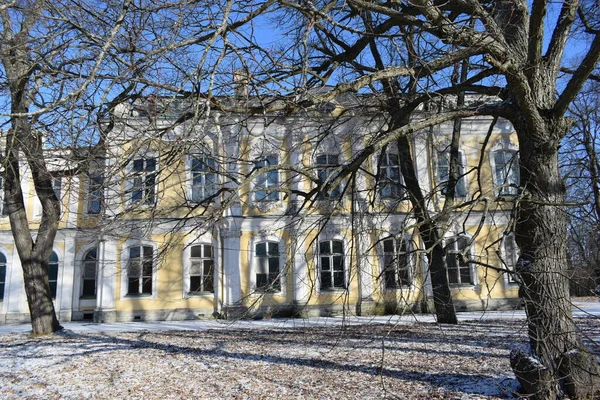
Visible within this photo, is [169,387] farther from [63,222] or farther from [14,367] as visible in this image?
[63,222]

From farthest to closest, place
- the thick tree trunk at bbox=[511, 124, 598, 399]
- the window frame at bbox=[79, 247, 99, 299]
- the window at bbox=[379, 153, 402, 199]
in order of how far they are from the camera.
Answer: the window frame at bbox=[79, 247, 99, 299], the window at bbox=[379, 153, 402, 199], the thick tree trunk at bbox=[511, 124, 598, 399]

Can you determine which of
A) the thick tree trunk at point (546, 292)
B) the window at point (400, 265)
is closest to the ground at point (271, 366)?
the thick tree trunk at point (546, 292)

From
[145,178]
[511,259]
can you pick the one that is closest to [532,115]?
[511,259]

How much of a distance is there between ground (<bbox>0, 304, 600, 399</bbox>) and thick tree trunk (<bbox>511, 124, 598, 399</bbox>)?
306mm

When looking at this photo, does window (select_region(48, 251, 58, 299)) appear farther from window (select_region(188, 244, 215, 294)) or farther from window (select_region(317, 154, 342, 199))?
window (select_region(317, 154, 342, 199))

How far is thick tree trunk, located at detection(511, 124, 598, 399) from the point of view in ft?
17.7

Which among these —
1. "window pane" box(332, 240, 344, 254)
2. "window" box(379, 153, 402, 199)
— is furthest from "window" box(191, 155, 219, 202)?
"window pane" box(332, 240, 344, 254)

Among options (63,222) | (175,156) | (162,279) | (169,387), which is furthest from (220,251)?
(175,156)

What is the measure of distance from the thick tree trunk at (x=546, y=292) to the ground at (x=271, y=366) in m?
0.31

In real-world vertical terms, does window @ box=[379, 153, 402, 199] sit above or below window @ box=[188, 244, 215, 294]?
above

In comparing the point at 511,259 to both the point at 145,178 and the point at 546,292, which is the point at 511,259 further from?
the point at 145,178

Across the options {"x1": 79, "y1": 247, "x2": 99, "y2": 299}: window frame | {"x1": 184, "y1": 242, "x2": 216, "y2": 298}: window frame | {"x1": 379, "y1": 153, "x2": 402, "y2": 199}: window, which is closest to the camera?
{"x1": 379, "y1": 153, "x2": 402, "y2": 199}: window

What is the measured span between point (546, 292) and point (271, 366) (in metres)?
4.33

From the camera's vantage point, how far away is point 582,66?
5.93 m
